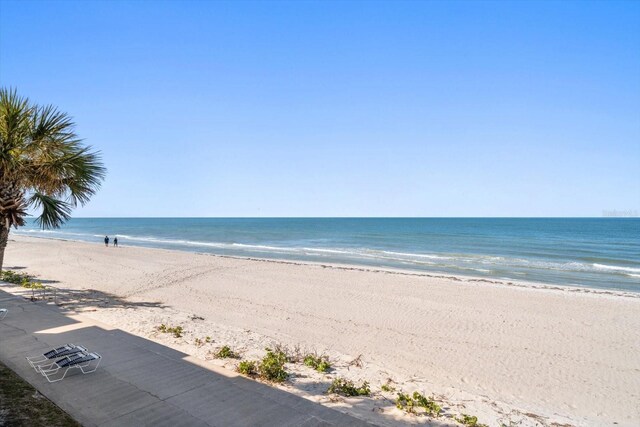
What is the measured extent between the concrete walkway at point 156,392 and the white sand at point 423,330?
3.12 feet

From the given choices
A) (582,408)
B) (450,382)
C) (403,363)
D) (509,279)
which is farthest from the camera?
(509,279)

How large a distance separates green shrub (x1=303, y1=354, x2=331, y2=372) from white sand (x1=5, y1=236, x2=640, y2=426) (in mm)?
241

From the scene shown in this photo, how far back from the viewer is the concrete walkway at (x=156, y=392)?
5.13 metres

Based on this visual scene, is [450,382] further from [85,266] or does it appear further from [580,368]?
[85,266]

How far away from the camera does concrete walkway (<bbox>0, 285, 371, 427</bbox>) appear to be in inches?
202

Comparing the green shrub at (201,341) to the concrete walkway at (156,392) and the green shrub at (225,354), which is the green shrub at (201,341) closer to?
the green shrub at (225,354)

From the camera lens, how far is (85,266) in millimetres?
26047

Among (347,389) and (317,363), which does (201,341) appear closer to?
(317,363)

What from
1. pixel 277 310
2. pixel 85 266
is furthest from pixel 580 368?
pixel 85 266

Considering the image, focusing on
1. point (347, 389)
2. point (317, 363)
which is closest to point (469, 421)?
point (347, 389)

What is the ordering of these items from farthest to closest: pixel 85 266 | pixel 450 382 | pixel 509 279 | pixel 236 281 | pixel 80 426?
pixel 85 266, pixel 509 279, pixel 236 281, pixel 450 382, pixel 80 426

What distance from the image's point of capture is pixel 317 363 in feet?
26.8

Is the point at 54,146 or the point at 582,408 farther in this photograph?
the point at 54,146

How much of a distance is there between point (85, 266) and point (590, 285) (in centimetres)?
3130
